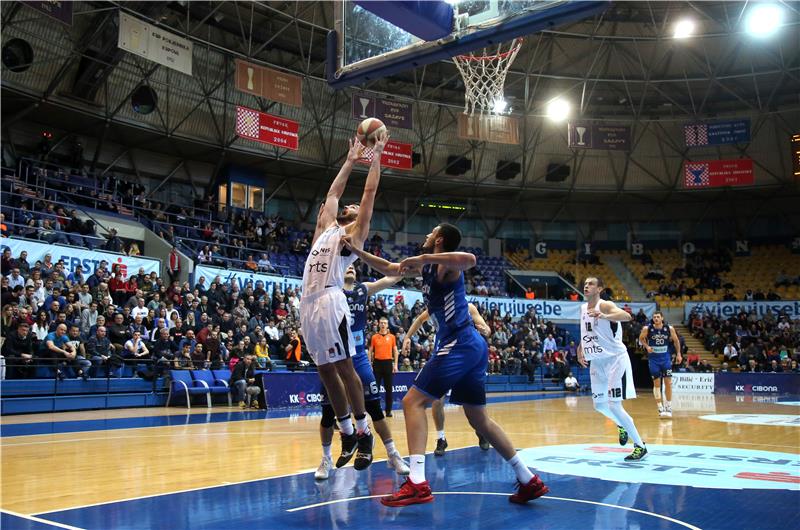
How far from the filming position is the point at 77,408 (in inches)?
590

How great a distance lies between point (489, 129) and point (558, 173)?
11641 millimetres

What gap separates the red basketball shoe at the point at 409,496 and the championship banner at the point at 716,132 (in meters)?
28.2

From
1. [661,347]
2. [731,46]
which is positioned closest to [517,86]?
[731,46]

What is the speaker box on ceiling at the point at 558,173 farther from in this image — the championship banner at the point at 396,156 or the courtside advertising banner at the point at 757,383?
the courtside advertising banner at the point at 757,383

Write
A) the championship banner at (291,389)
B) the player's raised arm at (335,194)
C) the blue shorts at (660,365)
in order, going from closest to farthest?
the player's raised arm at (335,194) → the blue shorts at (660,365) → the championship banner at (291,389)

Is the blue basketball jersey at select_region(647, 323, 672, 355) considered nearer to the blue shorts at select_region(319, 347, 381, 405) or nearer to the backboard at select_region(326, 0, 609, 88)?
the blue shorts at select_region(319, 347, 381, 405)

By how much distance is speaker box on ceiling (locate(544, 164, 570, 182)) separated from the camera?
37.2 metres

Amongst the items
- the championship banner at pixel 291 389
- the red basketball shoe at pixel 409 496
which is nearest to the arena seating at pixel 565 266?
the championship banner at pixel 291 389

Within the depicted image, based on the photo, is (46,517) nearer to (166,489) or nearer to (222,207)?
(166,489)

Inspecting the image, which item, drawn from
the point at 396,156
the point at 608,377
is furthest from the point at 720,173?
the point at 608,377

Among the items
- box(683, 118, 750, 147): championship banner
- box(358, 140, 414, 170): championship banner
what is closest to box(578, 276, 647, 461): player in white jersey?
box(358, 140, 414, 170): championship banner

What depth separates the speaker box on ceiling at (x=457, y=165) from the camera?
35.6 meters

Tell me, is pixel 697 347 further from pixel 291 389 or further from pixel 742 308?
pixel 291 389

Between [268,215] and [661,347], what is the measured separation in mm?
22806
